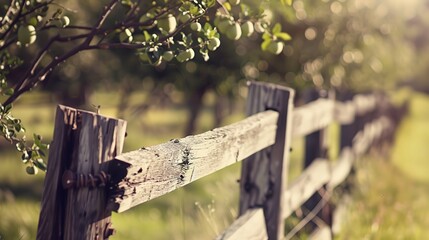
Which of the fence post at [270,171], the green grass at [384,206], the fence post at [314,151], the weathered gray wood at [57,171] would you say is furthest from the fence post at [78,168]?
the fence post at [314,151]

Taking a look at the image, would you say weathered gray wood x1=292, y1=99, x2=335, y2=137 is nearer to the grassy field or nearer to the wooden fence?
the wooden fence

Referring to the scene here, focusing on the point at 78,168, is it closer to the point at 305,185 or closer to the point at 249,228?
the point at 249,228

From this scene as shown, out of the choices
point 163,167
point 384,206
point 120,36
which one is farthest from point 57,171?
point 384,206

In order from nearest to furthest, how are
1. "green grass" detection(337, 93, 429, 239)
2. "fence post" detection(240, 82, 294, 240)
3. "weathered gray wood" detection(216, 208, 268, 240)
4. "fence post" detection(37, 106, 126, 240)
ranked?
"fence post" detection(37, 106, 126, 240) < "weathered gray wood" detection(216, 208, 268, 240) < "fence post" detection(240, 82, 294, 240) < "green grass" detection(337, 93, 429, 239)

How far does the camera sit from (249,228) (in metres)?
3.38

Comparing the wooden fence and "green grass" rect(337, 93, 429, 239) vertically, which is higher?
the wooden fence

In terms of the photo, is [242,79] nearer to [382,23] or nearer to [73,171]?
[382,23]

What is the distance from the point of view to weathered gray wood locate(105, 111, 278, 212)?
6.68 feet

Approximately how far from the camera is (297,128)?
4.29 metres

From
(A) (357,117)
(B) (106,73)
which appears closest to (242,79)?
(A) (357,117)

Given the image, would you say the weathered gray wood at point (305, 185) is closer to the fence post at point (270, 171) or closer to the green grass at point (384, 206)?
the fence post at point (270, 171)

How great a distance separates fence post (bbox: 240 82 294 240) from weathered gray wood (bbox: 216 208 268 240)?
100mm

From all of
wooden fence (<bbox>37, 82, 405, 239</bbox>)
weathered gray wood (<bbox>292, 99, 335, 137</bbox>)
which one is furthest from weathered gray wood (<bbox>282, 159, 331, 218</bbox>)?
weathered gray wood (<bbox>292, 99, 335, 137</bbox>)

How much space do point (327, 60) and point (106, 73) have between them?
493cm
